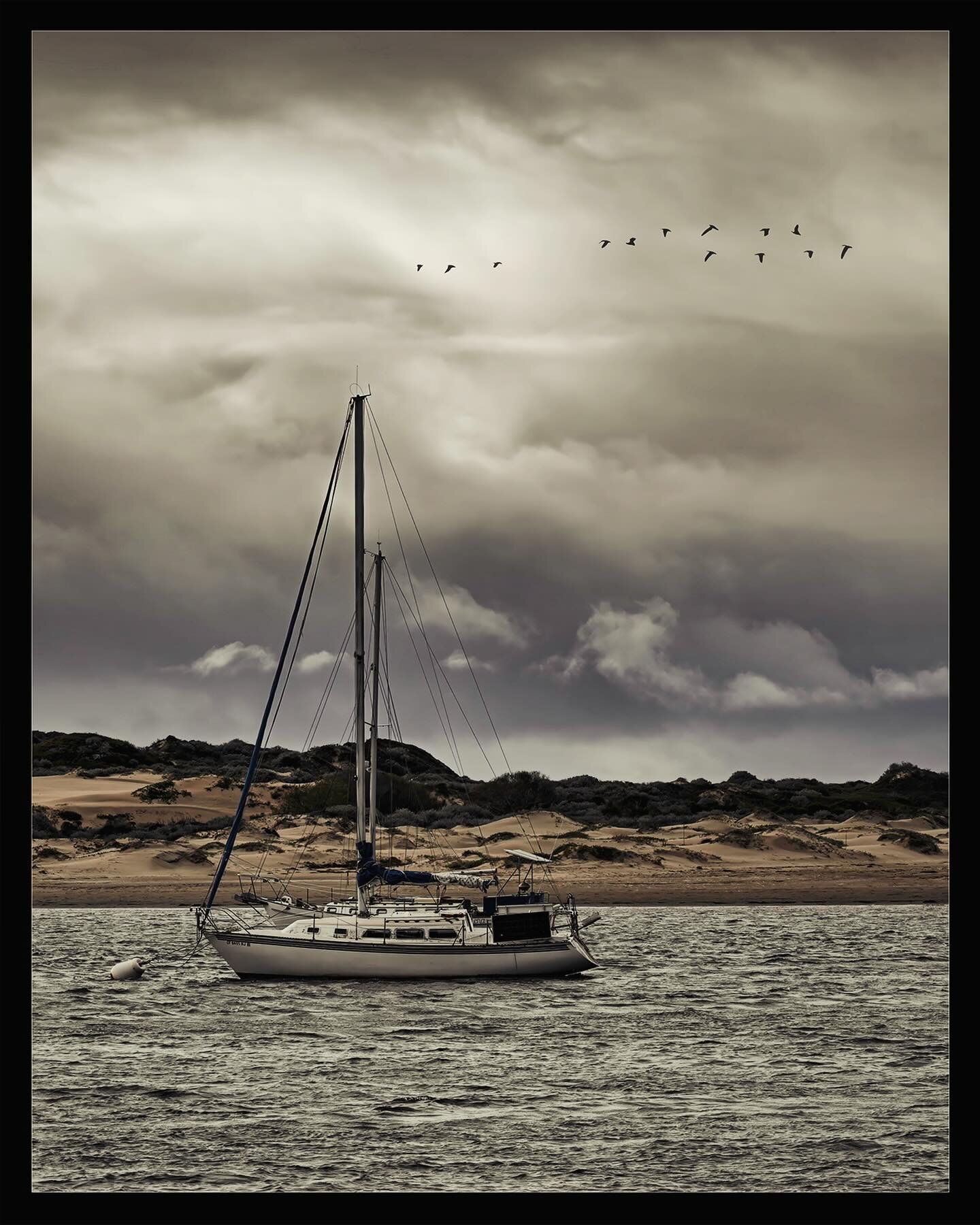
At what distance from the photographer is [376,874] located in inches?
1563

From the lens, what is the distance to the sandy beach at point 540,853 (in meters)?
67.6

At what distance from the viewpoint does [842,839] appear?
82.9m

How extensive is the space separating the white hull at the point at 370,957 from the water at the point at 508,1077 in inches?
22.8

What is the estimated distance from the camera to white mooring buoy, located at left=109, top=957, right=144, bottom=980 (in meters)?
42.2

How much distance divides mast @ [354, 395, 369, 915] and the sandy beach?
64.3 feet

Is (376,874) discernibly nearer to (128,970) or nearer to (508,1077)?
(128,970)

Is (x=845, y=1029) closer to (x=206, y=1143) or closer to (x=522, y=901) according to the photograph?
(x=522, y=901)

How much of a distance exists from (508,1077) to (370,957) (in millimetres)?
13664

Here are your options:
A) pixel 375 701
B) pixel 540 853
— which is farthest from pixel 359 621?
pixel 540 853

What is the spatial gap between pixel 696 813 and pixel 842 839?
9.58m

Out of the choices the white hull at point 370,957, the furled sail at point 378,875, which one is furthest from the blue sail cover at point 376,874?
the white hull at point 370,957

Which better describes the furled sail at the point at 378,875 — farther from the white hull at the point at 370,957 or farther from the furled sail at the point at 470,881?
the white hull at the point at 370,957

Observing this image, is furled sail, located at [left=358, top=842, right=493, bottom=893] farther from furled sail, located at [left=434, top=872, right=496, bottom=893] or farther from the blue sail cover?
furled sail, located at [left=434, top=872, right=496, bottom=893]
